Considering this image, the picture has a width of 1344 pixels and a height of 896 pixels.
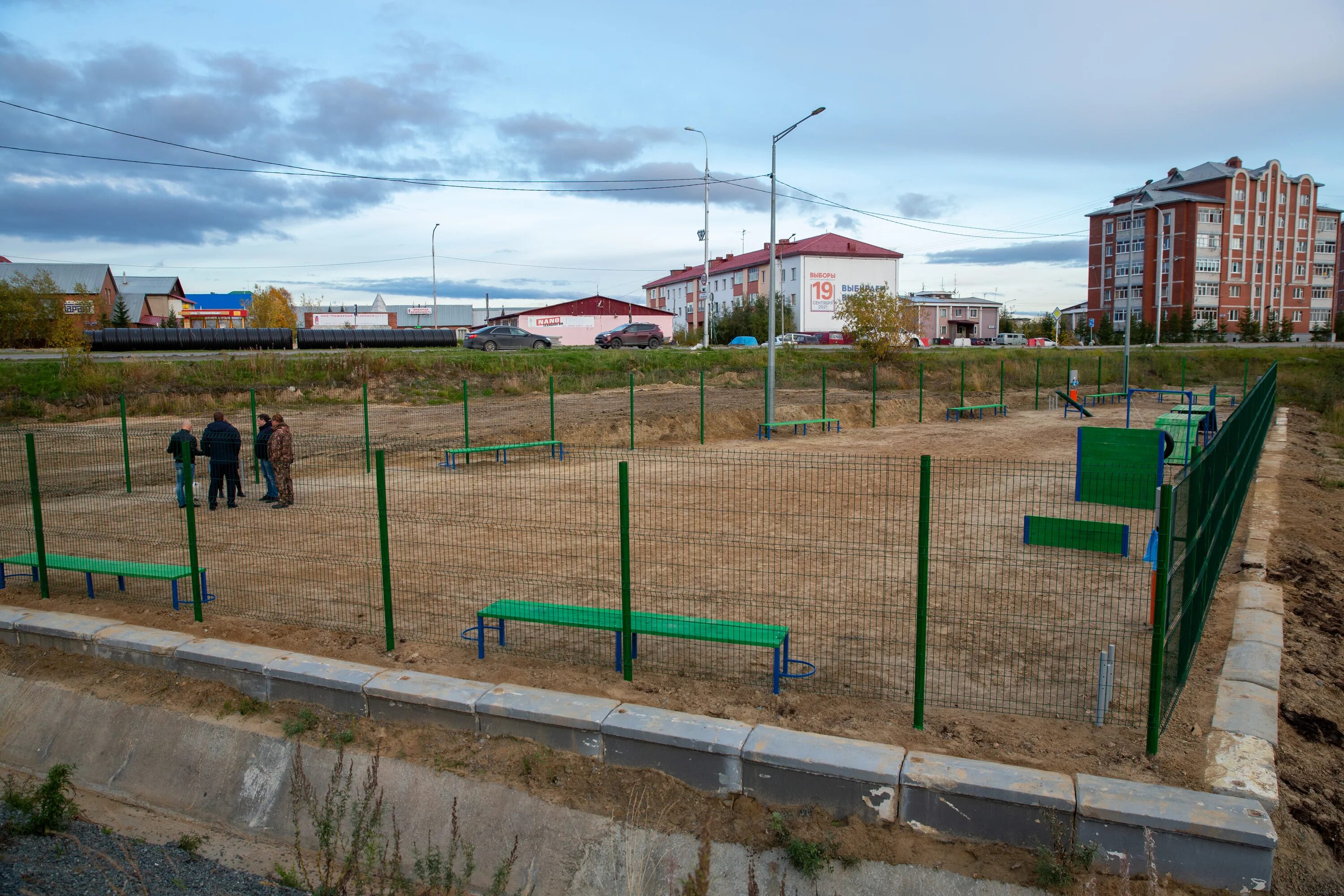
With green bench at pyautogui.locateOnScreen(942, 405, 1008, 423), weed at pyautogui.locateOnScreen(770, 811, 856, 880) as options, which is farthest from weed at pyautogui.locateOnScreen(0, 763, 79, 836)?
green bench at pyautogui.locateOnScreen(942, 405, 1008, 423)

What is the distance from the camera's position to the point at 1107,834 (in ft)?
14.6

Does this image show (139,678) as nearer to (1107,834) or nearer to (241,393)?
(1107,834)

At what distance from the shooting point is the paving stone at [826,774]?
16.0 feet

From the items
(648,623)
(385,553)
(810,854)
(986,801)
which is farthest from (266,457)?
(986,801)

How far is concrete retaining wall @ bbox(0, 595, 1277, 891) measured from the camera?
438 centimetres

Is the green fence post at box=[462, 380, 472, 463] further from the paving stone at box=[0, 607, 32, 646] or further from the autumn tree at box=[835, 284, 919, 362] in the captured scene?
the autumn tree at box=[835, 284, 919, 362]

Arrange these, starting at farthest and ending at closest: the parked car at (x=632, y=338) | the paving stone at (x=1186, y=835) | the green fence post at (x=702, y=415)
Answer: the parked car at (x=632, y=338), the green fence post at (x=702, y=415), the paving stone at (x=1186, y=835)

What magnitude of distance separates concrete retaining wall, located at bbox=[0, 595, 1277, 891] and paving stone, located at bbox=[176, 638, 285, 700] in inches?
0.5

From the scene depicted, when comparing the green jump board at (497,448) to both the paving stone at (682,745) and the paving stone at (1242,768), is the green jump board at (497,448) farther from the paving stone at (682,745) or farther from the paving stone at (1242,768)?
the paving stone at (1242,768)

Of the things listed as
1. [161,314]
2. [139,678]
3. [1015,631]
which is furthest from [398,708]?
[161,314]

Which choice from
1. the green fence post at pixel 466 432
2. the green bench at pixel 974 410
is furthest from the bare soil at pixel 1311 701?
the green bench at pixel 974 410

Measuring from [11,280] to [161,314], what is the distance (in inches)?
1963

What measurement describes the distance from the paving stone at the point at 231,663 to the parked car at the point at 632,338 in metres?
42.4

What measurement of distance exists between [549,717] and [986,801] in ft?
8.71
